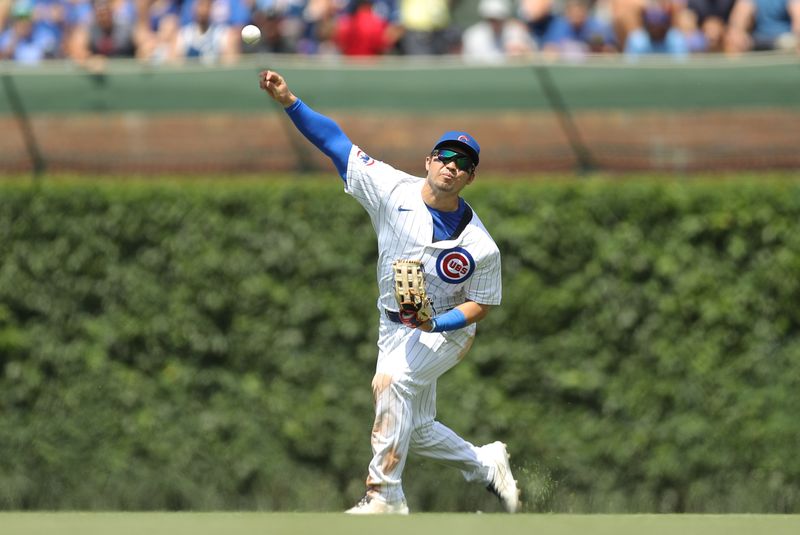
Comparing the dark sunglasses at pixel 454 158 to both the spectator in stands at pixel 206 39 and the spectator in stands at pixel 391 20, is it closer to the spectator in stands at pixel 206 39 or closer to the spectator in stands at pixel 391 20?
the spectator in stands at pixel 206 39

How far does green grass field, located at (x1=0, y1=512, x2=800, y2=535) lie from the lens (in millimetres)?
6012

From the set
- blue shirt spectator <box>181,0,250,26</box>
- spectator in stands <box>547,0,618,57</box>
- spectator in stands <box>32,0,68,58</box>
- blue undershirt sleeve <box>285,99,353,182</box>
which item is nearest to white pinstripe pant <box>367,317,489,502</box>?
blue undershirt sleeve <box>285,99,353,182</box>

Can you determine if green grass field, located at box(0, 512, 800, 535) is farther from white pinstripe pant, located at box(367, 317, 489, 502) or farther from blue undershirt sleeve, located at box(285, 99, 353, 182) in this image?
blue undershirt sleeve, located at box(285, 99, 353, 182)

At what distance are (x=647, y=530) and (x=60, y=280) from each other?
22.2ft

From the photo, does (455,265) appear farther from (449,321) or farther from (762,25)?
(762,25)

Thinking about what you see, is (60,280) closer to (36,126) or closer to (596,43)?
(36,126)

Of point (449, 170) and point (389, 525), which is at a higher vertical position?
point (449, 170)

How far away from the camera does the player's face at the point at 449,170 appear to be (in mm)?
7758

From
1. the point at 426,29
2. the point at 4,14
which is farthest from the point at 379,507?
the point at 4,14

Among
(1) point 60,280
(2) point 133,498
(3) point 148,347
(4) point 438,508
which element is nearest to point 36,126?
(1) point 60,280

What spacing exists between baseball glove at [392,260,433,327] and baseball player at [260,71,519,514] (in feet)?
0.78

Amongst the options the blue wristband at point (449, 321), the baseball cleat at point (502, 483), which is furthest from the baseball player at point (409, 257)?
the baseball cleat at point (502, 483)

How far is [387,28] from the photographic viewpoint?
13898mm

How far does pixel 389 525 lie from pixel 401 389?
1756 millimetres
